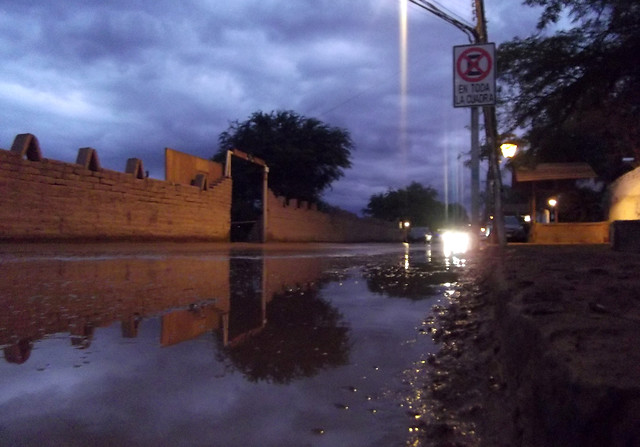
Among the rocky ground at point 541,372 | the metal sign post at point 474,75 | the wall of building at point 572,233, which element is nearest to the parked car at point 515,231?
the wall of building at point 572,233

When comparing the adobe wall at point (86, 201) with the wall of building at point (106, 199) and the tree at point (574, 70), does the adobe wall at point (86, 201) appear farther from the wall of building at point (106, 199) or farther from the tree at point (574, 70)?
the tree at point (574, 70)

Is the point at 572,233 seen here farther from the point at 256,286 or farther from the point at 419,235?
the point at 419,235

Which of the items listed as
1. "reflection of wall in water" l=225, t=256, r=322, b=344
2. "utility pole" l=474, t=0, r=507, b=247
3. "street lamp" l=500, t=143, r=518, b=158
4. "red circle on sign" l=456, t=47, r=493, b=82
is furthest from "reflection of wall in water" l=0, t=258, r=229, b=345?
"street lamp" l=500, t=143, r=518, b=158

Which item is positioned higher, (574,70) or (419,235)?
(574,70)

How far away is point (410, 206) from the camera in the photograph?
94.4 m

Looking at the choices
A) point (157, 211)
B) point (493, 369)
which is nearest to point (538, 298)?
point (493, 369)

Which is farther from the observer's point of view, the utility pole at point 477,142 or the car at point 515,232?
the car at point 515,232

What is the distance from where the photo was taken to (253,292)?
21.4 ft

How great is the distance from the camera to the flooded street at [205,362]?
2.58 m

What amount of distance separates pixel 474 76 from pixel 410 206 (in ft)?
263

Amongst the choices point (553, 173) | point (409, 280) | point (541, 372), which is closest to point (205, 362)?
point (541, 372)

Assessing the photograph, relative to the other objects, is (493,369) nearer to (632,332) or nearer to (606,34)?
(632,332)

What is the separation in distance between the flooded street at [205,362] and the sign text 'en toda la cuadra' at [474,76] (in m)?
9.13

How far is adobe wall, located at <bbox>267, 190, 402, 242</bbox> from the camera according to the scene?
27.7 meters
